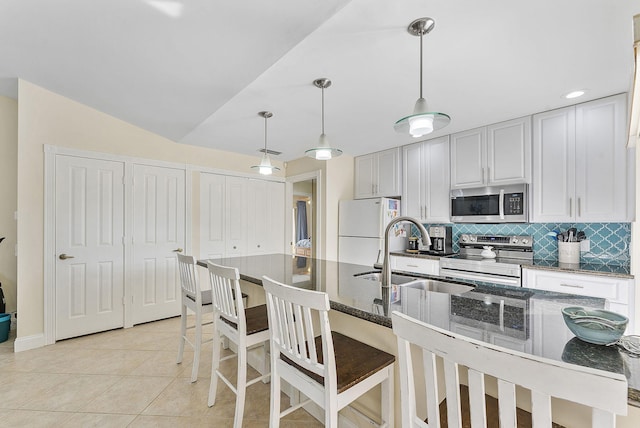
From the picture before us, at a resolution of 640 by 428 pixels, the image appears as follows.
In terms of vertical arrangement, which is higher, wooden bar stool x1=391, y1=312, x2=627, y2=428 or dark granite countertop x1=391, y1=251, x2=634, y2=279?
wooden bar stool x1=391, y1=312, x2=627, y2=428

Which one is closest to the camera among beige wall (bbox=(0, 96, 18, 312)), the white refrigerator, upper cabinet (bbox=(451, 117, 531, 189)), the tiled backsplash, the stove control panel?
the tiled backsplash

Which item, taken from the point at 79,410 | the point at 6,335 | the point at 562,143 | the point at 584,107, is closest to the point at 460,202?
the point at 562,143

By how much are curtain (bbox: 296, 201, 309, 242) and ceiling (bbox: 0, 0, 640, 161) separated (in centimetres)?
550

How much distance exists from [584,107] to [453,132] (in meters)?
1.14

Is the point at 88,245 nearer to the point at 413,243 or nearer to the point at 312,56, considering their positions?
the point at 312,56

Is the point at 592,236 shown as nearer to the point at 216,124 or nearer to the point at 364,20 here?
the point at 364,20

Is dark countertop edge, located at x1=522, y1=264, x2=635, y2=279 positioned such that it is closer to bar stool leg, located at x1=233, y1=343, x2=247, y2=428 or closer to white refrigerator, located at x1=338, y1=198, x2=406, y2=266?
white refrigerator, located at x1=338, y1=198, x2=406, y2=266

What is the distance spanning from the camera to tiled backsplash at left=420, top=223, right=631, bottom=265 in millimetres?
2574

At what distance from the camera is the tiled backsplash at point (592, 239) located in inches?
101

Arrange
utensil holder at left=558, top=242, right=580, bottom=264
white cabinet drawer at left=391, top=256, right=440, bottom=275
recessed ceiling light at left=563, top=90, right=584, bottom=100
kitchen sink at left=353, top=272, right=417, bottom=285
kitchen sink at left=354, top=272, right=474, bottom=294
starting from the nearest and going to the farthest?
kitchen sink at left=354, top=272, right=474, bottom=294, kitchen sink at left=353, top=272, right=417, bottom=285, recessed ceiling light at left=563, top=90, right=584, bottom=100, utensil holder at left=558, top=242, right=580, bottom=264, white cabinet drawer at left=391, top=256, right=440, bottom=275

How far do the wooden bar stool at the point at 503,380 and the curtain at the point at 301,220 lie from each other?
25.5 feet

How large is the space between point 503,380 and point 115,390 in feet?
A: 8.63

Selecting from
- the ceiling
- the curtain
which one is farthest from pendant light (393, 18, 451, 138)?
the curtain

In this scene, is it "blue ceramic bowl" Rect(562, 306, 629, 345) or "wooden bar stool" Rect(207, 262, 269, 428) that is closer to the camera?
"blue ceramic bowl" Rect(562, 306, 629, 345)
